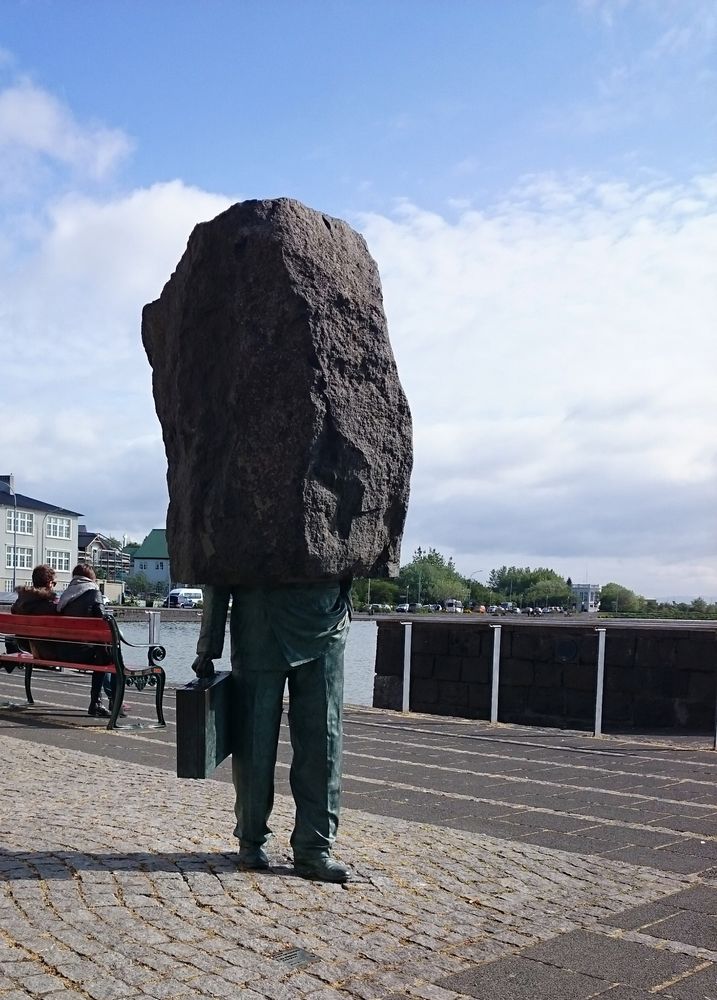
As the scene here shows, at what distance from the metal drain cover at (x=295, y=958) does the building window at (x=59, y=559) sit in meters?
89.8

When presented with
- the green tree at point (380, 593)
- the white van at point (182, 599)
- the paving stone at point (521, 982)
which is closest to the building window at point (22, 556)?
the white van at point (182, 599)

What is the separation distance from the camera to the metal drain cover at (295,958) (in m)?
3.81

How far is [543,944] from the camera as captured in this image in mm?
4215

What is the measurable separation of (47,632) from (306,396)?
262 inches

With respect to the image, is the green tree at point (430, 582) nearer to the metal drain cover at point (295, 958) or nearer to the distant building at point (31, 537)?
the distant building at point (31, 537)

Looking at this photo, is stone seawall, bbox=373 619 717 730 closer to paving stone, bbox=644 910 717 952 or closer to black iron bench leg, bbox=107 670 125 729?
black iron bench leg, bbox=107 670 125 729

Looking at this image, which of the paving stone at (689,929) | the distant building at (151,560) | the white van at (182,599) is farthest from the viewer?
the distant building at (151,560)

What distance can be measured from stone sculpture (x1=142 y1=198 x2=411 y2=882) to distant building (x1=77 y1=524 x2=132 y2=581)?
108 metres

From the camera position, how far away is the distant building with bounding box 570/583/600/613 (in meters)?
139

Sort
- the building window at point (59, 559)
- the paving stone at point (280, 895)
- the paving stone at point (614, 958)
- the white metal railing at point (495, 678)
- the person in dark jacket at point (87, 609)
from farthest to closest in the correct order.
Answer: the building window at point (59, 559)
the white metal railing at point (495, 678)
the person in dark jacket at point (87, 609)
the paving stone at point (614, 958)
the paving stone at point (280, 895)

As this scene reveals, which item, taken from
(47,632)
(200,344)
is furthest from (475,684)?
(200,344)

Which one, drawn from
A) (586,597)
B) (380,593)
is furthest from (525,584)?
(380,593)

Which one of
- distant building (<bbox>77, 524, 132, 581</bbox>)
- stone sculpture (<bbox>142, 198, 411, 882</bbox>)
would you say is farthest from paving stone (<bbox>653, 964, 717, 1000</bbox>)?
distant building (<bbox>77, 524, 132, 581</bbox>)

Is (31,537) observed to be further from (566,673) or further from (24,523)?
(566,673)
